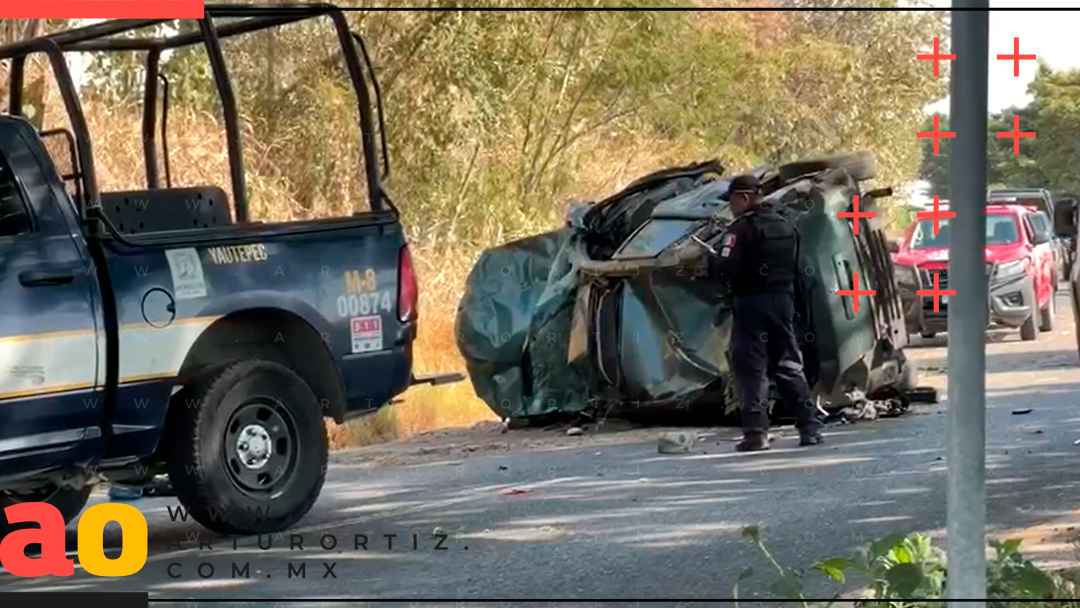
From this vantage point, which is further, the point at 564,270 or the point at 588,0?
the point at 588,0

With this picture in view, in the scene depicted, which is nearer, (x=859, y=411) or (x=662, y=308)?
(x=662, y=308)

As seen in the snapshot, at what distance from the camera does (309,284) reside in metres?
8.74

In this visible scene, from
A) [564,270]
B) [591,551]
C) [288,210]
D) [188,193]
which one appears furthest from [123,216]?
[288,210]

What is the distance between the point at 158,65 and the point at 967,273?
8.04 metres

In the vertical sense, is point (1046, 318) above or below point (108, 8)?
below

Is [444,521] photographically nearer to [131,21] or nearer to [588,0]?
[131,21]

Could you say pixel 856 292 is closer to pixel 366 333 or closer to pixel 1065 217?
pixel 1065 217

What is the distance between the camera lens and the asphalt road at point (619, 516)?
24.0 feet

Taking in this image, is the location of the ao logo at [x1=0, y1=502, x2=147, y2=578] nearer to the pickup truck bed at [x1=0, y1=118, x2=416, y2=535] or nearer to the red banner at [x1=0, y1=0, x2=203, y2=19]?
the pickup truck bed at [x1=0, y1=118, x2=416, y2=535]

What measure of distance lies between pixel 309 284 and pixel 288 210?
11346 mm

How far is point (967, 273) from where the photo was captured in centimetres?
355

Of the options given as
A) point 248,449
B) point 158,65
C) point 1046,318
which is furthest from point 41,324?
point 1046,318

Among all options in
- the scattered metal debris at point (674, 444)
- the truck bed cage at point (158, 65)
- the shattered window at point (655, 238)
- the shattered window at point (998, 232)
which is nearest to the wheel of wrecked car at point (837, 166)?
the shattered window at point (655, 238)

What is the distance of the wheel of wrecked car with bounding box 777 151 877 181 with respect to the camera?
13.1 meters
